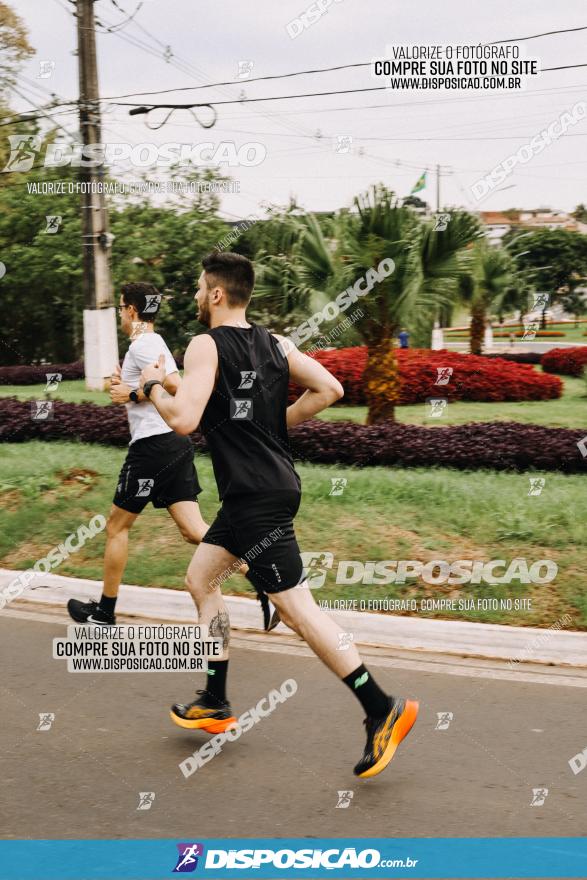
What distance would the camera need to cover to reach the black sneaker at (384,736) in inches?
161

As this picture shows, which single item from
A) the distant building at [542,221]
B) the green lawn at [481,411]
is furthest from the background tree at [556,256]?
→ the green lawn at [481,411]

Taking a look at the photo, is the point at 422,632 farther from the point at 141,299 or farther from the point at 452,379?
the point at 452,379

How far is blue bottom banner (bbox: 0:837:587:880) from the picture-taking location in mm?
3422

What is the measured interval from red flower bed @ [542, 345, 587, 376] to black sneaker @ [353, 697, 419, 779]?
67.1 feet

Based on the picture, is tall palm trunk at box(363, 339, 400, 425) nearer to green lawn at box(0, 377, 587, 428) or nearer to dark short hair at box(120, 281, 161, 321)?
green lawn at box(0, 377, 587, 428)

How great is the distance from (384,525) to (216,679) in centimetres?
307

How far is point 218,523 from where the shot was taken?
446cm

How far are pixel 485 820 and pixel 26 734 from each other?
2007 millimetres

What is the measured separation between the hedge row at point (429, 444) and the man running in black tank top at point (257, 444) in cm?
548

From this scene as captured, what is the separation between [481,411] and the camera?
53.7ft

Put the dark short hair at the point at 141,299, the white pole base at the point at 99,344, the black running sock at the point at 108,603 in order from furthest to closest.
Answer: the white pole base at the point at 99,344 < the black running sock at the point at 108,603 < the dark short hair at the point at 141,299

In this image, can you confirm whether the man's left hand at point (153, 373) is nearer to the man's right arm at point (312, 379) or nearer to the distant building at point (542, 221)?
the man's right arm at point (312, 379)

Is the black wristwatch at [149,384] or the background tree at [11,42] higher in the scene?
the background tree at [11,42]

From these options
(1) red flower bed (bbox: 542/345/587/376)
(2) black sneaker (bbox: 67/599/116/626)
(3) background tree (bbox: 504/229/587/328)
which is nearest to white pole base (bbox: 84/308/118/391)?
(1) red flower bed (bbox: 542/345/587/376)
